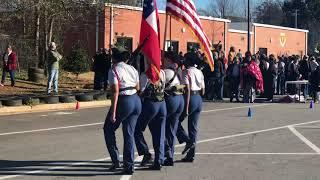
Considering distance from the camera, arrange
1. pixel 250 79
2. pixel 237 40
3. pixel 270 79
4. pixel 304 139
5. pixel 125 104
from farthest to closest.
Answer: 1. pixel 237 40
2. pixel 270 79
3. pixel 250 79
4. pixel 304 139
5. pixel 125 104

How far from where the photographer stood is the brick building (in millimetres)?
37219

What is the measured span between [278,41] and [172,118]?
54.4 m

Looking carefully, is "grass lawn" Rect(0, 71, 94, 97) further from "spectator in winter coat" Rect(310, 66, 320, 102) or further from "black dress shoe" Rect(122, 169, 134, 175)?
"black dress shoe" Rect(122, 169, 134, 175)

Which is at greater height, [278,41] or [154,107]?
[278,41]

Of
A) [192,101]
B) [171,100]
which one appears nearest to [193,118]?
[192,101]

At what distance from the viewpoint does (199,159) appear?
33.7ft

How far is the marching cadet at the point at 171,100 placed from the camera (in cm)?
938

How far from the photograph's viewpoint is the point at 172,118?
31.2 ft

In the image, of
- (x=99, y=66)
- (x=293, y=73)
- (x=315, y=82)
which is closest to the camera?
(x=99, y=66)

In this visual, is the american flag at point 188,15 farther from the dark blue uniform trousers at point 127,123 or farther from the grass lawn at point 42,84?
the grass lawn at point 42,84

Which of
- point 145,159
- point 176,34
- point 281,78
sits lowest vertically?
point 145,159

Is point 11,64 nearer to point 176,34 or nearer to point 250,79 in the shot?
point 250,79

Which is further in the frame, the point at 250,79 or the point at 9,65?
the point at 9,65

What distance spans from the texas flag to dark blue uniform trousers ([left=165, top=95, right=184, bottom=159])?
552mm
